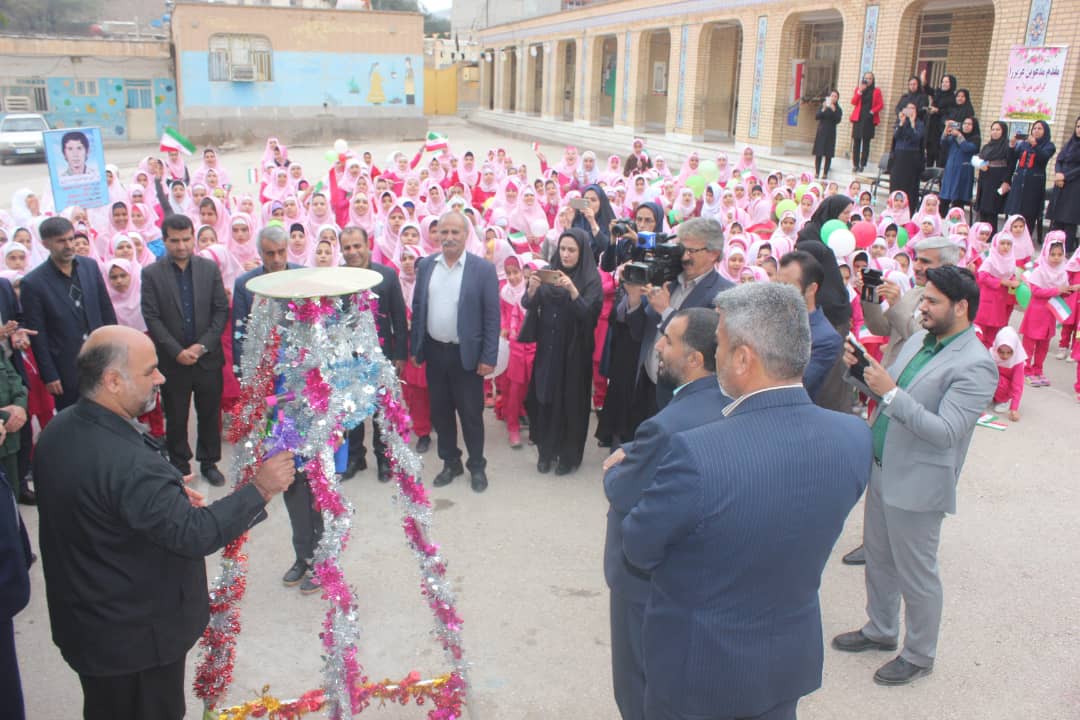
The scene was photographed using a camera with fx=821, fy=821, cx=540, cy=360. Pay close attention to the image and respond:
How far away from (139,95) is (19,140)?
32.9 feet

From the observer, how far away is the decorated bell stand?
9.54 ft

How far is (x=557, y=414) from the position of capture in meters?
5.80

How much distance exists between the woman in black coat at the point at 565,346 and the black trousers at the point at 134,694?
330 centimetres

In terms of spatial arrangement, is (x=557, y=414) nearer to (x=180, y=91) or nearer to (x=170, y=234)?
(x=170, y=234)

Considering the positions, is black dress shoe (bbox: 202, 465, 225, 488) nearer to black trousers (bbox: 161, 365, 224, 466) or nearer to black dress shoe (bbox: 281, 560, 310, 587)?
black trousers (bbox: 161, 365, 224, 466)

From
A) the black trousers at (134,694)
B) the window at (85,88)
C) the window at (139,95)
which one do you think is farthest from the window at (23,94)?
the black trousers at (134,694)

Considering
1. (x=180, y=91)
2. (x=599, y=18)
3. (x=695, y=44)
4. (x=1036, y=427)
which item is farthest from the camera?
(x=180, y=91)

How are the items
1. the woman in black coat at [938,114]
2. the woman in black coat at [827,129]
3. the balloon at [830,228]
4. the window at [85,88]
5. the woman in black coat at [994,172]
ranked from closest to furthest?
the balloon at [830,228], the woman in black coat at [994,172], the woman in black coat at [938,114], the woman in black coat at [827,129], the window at [85,88]

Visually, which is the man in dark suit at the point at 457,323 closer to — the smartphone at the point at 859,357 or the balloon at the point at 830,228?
the smartphone at the point at 859,357

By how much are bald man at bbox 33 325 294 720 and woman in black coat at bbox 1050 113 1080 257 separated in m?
12.1

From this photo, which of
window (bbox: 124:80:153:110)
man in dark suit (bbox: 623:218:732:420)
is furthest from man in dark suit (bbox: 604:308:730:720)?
window (bbox: 124:80:153:110)

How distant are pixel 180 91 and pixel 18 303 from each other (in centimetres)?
2950

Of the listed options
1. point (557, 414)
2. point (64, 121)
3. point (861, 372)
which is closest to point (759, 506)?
point (861, 372)

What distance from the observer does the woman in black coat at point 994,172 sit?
1227cm
